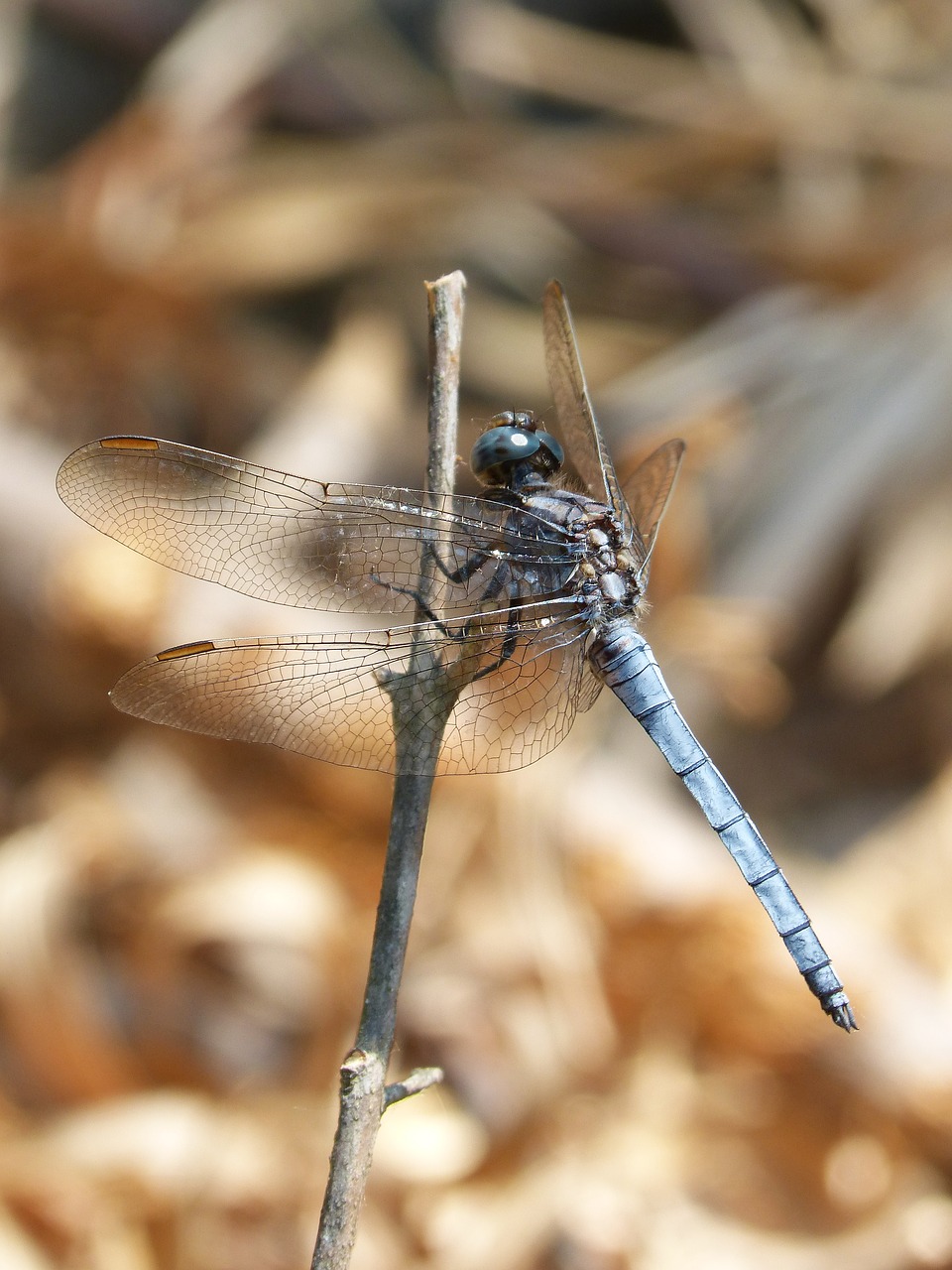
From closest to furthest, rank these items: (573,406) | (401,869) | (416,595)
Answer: (401,869) < (416,595) < (573,406)

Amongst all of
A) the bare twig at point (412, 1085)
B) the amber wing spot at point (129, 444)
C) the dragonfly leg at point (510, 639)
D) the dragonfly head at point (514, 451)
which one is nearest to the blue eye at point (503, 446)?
the dragonfly head at point (514, 451)

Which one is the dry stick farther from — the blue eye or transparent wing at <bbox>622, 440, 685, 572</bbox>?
transparent wing at <bbox>622, 440, 685, 572</bbox>

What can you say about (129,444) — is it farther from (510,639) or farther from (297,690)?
(510,639)

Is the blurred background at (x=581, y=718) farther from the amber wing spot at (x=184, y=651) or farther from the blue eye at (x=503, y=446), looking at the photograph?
the amber wing spot at (x=184, y=651)

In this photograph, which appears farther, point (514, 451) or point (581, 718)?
point (581, 718)

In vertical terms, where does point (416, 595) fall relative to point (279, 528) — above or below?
below

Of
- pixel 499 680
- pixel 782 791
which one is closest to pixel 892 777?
pixel 782 791

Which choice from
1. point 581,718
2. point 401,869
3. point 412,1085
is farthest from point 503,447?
point 581,718
